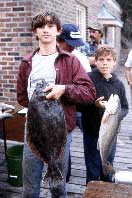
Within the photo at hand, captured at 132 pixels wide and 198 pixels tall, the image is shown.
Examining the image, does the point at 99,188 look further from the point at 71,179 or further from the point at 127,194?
the point at 71,179

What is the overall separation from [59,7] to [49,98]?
19.1ft

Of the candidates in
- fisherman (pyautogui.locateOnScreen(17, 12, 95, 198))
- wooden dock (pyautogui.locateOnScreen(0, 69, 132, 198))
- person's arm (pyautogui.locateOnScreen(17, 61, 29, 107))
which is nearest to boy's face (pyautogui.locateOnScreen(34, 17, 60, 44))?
fisherman (pyautogui.locateOnScreen(17, 12, 95, 198))

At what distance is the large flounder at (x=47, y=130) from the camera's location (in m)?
2.87

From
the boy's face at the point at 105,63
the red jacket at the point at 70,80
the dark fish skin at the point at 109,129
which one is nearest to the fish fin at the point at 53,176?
the red jacket at the point at 70,80

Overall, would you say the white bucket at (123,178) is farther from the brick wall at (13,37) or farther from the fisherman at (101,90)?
the brick wall at (13,37)

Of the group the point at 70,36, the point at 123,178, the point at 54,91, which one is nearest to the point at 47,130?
the point at 54,91

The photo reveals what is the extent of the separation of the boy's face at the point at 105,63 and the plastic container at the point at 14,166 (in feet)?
5.22

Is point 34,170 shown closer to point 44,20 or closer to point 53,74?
point 53,74

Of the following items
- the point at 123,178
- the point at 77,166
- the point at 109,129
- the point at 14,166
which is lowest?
the point at 77,166

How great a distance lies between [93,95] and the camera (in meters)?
3.17

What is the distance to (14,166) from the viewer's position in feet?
15.6

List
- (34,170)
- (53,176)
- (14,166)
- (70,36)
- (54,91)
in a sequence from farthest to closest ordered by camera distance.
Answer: (14,166), (70,36), (34,170), (53,176), (54,91)

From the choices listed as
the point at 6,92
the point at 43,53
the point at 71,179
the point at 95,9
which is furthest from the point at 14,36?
the point at 95,9

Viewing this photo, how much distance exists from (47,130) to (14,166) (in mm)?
1994
